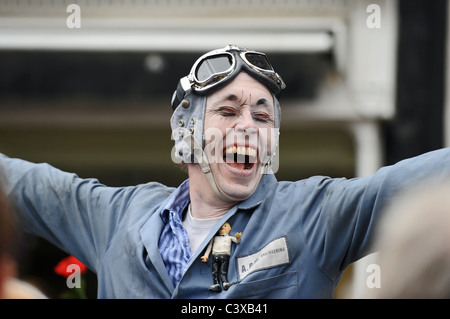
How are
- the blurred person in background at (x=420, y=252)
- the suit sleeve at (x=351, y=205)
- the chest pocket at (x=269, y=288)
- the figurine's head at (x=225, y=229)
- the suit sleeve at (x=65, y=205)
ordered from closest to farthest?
1. the blurred person in background at (x=420, y=252)
2. the suit sleeve at (x=351, y=205)
3. the chest pocket at (x=269, y=288)
4. the figurine's head at (x=225, y=229)
5. the suit sleeve at (x=65, y=205)

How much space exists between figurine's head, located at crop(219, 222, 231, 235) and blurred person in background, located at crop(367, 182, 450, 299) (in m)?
0.86

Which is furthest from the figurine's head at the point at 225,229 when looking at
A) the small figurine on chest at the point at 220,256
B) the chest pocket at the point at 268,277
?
the chest pocket at the point at 268,277

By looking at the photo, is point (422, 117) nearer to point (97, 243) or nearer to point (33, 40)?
point (33, 40)

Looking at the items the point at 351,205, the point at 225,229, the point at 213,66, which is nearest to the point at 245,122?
the point at 213,66

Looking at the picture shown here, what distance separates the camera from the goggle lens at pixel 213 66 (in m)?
2.65

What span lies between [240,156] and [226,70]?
27 centimetres

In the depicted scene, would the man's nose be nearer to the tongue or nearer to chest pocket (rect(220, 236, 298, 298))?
the tongue

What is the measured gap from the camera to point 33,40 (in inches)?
255

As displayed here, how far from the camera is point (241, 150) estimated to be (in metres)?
2.61

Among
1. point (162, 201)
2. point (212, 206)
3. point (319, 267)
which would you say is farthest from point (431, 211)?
point (162, 201)

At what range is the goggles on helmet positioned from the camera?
265cm

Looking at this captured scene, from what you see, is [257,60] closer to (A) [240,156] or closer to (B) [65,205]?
(A) [240,156]

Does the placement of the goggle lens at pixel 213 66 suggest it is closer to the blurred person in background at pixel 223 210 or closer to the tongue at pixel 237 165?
the blurred person in background at pixel 223 210

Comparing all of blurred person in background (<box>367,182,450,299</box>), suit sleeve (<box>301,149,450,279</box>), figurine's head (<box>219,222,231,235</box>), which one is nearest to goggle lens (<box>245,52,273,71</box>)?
suit sleeve (<box>301,149,450,279</box>)
